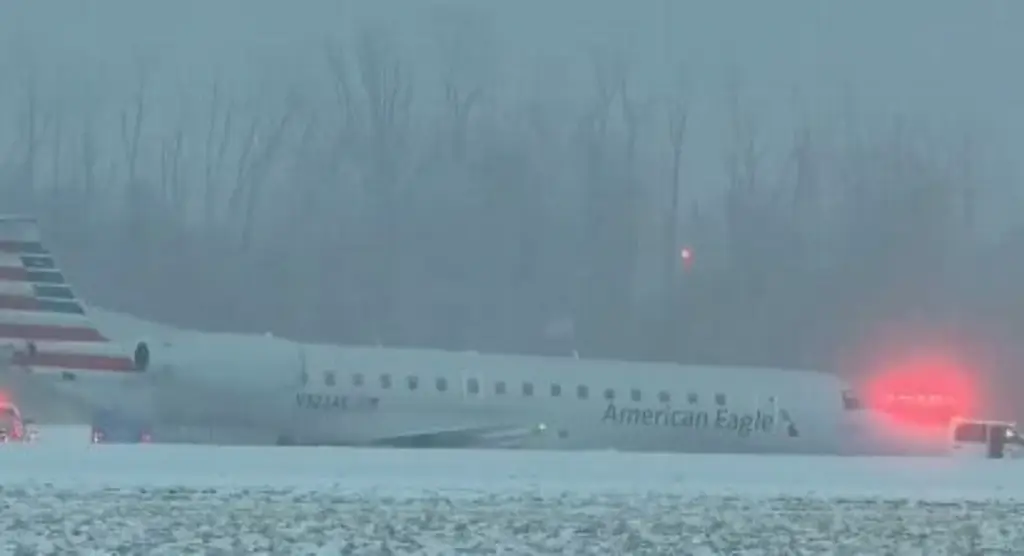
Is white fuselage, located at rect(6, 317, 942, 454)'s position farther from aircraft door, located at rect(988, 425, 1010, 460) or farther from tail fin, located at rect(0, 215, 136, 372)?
aircraft door, located at rect(988, 425, 1010, 460)

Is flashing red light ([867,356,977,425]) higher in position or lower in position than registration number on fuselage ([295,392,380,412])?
higher

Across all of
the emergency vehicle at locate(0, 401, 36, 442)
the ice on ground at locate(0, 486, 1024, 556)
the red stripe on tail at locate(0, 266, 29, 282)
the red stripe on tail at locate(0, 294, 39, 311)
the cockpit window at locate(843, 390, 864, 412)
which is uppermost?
the red stripe on tail at locate(0, 266, 29, 282)

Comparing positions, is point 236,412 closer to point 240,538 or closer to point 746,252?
point 240,538

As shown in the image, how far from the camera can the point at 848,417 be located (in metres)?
38.3

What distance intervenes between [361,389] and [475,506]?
1367 cm

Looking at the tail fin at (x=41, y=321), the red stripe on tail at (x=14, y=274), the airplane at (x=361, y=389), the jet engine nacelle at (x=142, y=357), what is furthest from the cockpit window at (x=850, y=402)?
the red stripe on tail at (x=14, y=274)

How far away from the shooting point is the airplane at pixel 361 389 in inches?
1329

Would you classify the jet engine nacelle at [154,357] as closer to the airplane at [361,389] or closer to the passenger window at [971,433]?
the airplane at [361,389]

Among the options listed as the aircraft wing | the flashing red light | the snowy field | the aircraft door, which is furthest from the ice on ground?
the flashing red light

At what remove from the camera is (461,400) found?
115ft

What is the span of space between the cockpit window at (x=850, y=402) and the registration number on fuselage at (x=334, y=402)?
9.57 meters

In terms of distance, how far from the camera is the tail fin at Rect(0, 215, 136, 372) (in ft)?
111

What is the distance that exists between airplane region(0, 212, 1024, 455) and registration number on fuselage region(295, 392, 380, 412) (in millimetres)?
17

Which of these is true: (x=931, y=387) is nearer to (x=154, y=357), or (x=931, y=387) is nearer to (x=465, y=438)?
(x=465, y=438)
